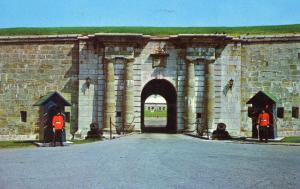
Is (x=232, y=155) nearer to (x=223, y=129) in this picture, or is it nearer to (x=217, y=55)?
(x=223, y=129)

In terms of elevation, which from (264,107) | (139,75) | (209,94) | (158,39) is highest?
(158,39)

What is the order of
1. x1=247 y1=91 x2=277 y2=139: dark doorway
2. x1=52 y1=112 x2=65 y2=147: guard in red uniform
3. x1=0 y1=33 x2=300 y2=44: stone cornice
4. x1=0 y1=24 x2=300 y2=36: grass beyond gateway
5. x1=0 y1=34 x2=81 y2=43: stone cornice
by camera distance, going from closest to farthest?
x1=52 y1=112 x2=65 y2=147: guard in red uniform, x1=247 y1=91 x2=277 y2=139: dark doorway, x1=0 y1=33 x2=300 y2=44: stone cornice, x1=0 y1=34 x2=81 y2=43: stone cornice, x1=0 y1=24 x2=300 y2=36: grass beyond gateway

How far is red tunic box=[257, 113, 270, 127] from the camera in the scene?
20.5 m

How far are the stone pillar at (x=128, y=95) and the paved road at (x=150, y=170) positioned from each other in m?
13.1

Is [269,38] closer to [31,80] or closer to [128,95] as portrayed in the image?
[128,95]

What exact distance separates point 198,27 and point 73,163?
68.1ft

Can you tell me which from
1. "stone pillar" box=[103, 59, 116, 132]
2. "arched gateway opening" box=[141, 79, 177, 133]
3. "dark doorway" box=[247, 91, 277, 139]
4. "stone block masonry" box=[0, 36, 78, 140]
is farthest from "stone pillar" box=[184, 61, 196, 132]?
"stone block masonry" box=[0, 36, 78, 140]

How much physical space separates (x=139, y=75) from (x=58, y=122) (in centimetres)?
966

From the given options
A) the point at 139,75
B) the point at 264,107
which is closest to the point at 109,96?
the point at 139,75

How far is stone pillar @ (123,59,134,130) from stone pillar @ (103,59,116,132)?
0.61 metres

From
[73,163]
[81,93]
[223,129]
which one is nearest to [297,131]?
[223,129]

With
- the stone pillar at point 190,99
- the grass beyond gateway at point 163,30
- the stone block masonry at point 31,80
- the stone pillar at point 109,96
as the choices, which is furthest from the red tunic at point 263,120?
the stone block masonry at point 31,80

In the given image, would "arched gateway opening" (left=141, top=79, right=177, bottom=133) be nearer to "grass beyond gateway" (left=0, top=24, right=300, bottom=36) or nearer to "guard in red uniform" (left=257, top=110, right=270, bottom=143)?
"grass beyond gateway" (left=0, top=24, right=300, bottom=36)

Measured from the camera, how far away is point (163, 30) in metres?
29.4
